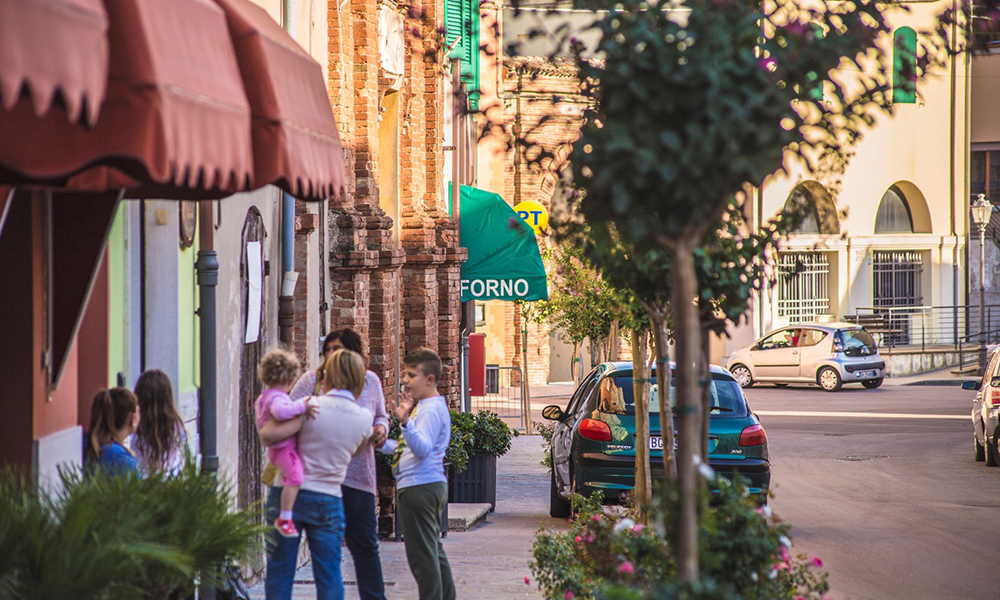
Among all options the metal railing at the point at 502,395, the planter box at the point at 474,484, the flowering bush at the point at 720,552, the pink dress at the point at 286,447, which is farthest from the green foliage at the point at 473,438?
the metal railing at the point at 502,395

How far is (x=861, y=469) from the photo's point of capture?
60.1 ft

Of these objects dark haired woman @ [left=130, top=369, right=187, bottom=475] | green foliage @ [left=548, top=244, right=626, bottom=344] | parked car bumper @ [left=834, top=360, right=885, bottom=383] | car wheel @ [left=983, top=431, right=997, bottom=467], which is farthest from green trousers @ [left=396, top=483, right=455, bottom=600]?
parked car bumper @ [left=834, top=360, right=885, bottom=383]

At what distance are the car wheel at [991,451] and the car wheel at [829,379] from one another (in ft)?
45.4

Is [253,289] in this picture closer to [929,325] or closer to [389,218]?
[389,218]

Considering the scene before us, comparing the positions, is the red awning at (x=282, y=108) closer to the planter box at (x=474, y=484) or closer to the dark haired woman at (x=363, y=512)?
the dark haired woman at (x=363, y=512)

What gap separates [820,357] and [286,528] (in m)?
26.9

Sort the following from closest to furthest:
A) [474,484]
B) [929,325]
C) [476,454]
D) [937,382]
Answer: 1. [476,454]
2. [474,484]
3. [937,382]
4. [929,325]

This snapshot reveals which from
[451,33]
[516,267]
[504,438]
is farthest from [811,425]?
[504,438]

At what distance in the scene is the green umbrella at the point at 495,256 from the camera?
19719mm

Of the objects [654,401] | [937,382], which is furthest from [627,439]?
[937,382]

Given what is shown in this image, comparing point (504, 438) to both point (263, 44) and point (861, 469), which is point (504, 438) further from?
point (263, 44)

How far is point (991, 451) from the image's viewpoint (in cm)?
1759

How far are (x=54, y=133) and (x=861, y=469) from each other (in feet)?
51.6

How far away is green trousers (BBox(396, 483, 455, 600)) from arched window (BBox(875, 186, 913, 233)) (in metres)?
35.4
